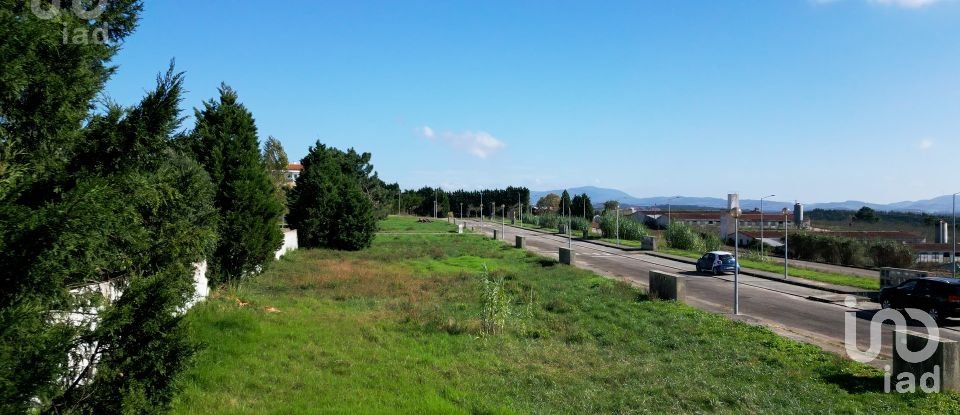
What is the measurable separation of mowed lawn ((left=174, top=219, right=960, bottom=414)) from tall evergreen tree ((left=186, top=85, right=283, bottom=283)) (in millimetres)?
2109

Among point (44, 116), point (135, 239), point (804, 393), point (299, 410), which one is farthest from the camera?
point (804, 393)

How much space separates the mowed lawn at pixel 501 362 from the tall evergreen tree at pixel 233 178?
6.92 feet

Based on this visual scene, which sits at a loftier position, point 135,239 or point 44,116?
point 44,116

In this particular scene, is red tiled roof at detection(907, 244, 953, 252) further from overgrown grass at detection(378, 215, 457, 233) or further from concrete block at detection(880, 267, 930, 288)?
overgrown grass at detection(378, 215, 457, 233)

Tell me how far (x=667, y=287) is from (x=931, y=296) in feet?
26.5

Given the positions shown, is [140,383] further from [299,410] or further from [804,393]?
[804,393]

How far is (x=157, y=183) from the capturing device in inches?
255

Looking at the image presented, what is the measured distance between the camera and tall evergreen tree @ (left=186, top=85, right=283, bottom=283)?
2292 cm

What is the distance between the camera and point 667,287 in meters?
23.0

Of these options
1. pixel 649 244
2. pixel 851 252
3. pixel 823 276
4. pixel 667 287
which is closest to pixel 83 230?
pixel 667 287

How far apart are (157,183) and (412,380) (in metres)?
5.75

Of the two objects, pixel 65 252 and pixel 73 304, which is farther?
pixel 73 304

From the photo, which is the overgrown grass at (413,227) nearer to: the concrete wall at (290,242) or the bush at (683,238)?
the concrete wall at (290,242)

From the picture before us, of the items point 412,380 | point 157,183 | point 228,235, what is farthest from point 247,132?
point 157,183
